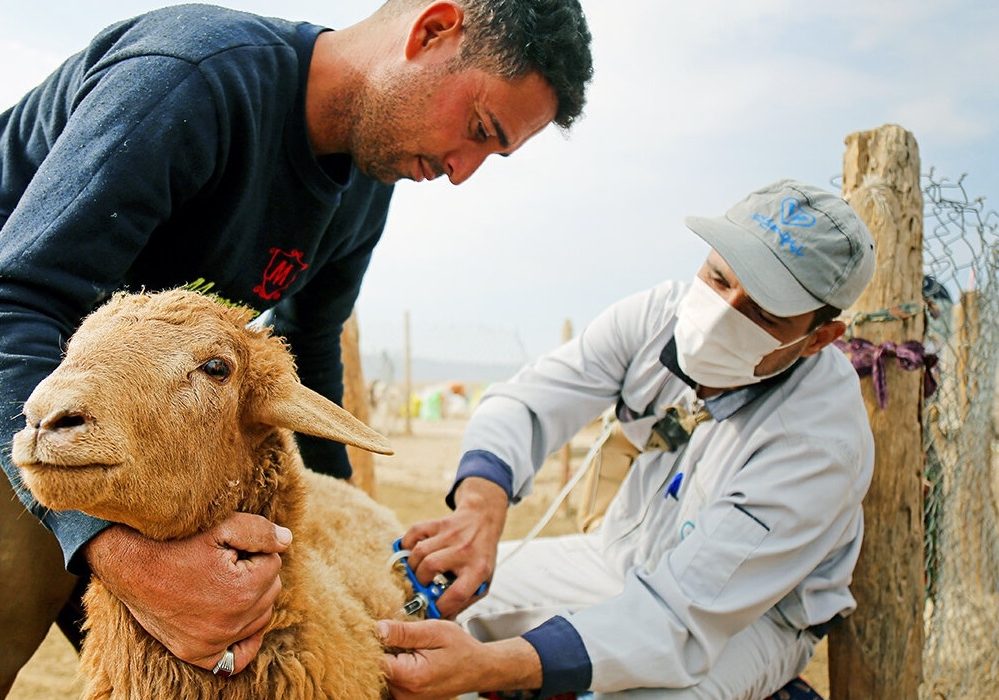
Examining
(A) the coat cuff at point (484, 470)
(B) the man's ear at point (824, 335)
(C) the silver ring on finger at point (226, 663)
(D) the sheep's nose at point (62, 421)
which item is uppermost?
(B) the man's ear at point (824, 335)

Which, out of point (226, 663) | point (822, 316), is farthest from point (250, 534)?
point (822, 316)

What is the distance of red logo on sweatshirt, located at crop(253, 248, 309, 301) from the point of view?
9.01ft

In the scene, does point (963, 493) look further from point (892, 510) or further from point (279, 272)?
point (279, 272)

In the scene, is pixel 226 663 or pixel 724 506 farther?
pixel 724 506

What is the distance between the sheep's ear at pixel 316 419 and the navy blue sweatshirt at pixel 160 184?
434 mm

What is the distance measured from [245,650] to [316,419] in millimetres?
565

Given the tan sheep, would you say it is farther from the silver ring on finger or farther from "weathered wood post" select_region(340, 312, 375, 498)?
"weathered wood post" select_region(340, 312, 375, 498)

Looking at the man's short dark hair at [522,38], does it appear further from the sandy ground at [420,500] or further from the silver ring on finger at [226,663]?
the sandy ground at [420,500]

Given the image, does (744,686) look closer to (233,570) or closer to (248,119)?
(233,570)

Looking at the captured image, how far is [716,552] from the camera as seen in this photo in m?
2.71

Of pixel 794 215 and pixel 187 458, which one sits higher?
pixel 794 215

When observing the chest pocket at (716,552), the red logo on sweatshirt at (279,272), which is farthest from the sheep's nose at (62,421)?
the chest pocket at (716,552)

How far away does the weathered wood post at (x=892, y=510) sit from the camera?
3279mm

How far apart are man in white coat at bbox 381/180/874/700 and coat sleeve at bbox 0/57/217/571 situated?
3.95 feet
